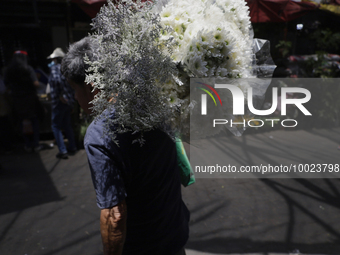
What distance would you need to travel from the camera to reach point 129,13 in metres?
1.04

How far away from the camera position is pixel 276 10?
5.46 meters

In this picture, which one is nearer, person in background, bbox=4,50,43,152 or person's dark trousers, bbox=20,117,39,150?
person in background, bbox=4,50,43,152

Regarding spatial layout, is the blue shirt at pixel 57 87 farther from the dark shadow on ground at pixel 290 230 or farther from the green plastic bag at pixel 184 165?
the green plastic bag at pixel 184 165

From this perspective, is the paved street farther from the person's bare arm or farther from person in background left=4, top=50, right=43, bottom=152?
the person's bare arm

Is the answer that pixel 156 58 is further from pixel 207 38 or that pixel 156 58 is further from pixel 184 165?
pixel 184 165

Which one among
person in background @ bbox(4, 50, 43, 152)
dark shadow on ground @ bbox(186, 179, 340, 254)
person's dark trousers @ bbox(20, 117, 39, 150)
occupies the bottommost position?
dark shadow on ground @ bbox(186, 179, 340, 254)

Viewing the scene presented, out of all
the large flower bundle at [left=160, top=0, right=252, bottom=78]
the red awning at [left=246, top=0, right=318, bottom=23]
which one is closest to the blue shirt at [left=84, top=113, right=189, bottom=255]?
the large flower bundle at [left=160, top=0, right=252, bottom=78]

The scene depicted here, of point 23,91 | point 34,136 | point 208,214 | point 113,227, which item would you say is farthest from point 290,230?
point 23,91

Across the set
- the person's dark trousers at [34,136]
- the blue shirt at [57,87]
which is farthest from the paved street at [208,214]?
the blue shirt at [57,87]

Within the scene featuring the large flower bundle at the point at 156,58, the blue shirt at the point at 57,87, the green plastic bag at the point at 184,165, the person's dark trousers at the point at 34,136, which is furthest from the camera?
the person's dark trousers at the point at 34,136

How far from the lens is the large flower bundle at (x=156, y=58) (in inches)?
39.7

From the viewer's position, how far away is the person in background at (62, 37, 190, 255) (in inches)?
46.1

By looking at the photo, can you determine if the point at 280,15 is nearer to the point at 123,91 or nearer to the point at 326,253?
the point at 326,253

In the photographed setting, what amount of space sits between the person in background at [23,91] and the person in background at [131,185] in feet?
15.6
